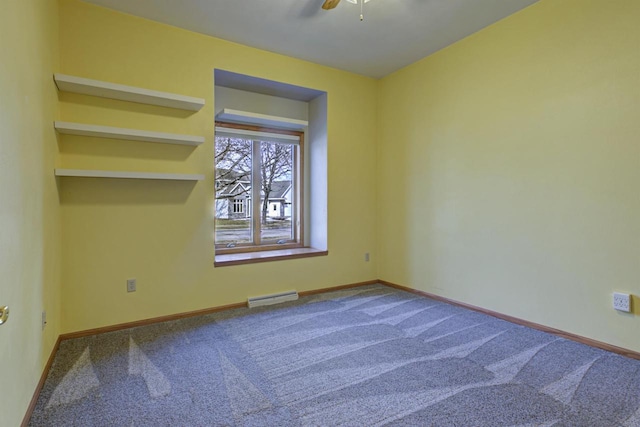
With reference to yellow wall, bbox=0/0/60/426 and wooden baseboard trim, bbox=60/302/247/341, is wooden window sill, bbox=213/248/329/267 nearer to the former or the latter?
wooden baseboard trim, bbox=60/302/247/341

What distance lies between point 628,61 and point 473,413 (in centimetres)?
251

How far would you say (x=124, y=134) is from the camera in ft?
8.54

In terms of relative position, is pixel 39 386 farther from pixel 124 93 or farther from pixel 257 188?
pixel 257 188

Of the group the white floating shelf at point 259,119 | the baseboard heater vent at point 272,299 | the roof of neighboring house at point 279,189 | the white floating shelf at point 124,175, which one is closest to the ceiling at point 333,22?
the white floating shelf at point 259,119

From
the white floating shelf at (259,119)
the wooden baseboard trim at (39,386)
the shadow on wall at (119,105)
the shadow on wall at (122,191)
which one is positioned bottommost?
the wooden baseboard trim at (39,386)

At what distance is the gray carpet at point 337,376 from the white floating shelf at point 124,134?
1.62 metres

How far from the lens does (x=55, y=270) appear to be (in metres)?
2.38

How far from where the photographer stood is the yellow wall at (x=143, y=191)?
8.49 feet

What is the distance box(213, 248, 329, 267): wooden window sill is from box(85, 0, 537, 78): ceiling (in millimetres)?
2208

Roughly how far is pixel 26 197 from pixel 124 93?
132cm

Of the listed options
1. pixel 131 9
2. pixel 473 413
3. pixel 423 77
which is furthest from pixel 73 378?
pixel 423 77

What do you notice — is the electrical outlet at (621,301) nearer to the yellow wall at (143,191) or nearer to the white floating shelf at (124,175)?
the yellow wall at (143,191)

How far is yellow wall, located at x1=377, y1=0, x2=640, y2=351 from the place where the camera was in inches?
88.7

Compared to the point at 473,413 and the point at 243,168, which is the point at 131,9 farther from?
the point at 473,413
